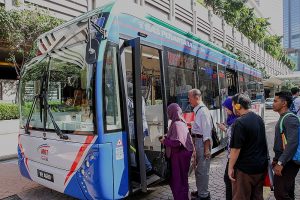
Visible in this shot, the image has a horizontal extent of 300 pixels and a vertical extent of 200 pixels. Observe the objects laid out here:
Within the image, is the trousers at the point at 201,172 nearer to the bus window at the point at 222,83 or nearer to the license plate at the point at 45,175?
the license plate at the point at 45,175

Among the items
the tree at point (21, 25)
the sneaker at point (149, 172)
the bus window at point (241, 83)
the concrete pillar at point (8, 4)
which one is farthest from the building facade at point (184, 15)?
the sneaker at point (149, 172)

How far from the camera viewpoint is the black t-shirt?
11.8 ft

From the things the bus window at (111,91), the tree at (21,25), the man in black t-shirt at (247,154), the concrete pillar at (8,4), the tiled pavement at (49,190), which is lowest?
the tiled pavement at (49,190)

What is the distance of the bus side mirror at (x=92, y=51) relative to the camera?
4.14 metres

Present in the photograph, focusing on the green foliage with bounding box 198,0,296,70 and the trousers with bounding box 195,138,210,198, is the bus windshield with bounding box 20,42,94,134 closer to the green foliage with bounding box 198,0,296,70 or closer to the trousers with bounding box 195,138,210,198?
the trousers with bounding box 195,138,210,198

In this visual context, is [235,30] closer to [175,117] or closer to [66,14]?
[66,14]

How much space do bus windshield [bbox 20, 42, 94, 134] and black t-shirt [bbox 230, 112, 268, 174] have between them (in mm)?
1887

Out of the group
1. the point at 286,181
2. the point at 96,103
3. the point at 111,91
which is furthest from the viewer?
the point at 111,91

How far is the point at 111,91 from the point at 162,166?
1.66 m

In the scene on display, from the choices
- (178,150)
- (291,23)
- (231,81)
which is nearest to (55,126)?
(178,150)

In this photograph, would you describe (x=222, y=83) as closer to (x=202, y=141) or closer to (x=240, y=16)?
(x=202, y=141)

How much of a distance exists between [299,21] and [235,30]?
12775 cm

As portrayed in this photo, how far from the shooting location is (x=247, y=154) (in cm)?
368

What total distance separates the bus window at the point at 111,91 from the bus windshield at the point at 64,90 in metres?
0.20
